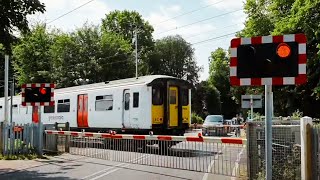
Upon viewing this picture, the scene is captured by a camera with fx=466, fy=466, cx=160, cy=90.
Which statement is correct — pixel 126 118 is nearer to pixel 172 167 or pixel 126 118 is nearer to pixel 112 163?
pixel 112 163

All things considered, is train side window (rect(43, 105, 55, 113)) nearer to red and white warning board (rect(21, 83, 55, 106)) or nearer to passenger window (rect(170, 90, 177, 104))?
passenger window (rect(170, 90, 177, 104))

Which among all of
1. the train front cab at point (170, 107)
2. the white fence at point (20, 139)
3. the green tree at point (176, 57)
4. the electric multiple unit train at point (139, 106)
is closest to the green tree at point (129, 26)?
the green tree at point (176, 57)

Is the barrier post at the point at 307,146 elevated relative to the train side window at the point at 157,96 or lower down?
lower down

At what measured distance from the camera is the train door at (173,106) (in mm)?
20531

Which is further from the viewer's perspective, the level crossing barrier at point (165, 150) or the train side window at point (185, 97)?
the train side window at point (185, 97)

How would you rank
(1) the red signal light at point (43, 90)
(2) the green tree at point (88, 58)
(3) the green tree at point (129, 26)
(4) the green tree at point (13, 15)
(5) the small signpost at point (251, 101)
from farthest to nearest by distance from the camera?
1. (3) the green tree at point (129, 26)
2. (2) the green tree at point (88, 58)
3. (5) the small signpost at point (251, 101)
4. (1) the red signal light at point (43, 90)
5. (4) the green tree at point (13, 15)

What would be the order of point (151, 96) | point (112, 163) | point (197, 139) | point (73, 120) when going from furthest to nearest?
point (73, 120) < point (151, 96) < point (112, 163) < point (197, 139)

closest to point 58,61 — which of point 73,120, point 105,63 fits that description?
point 105,63

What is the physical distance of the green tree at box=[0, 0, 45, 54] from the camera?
45.4 ft

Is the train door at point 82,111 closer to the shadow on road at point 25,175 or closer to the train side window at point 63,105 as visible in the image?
the train side window at point 63,105

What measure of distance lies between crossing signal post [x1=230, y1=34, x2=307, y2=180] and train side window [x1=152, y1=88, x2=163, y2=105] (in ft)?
43.6

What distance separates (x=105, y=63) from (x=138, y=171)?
4135cm

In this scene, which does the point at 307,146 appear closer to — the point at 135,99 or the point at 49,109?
the point at 135,99

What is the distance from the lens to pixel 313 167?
25.8ft
